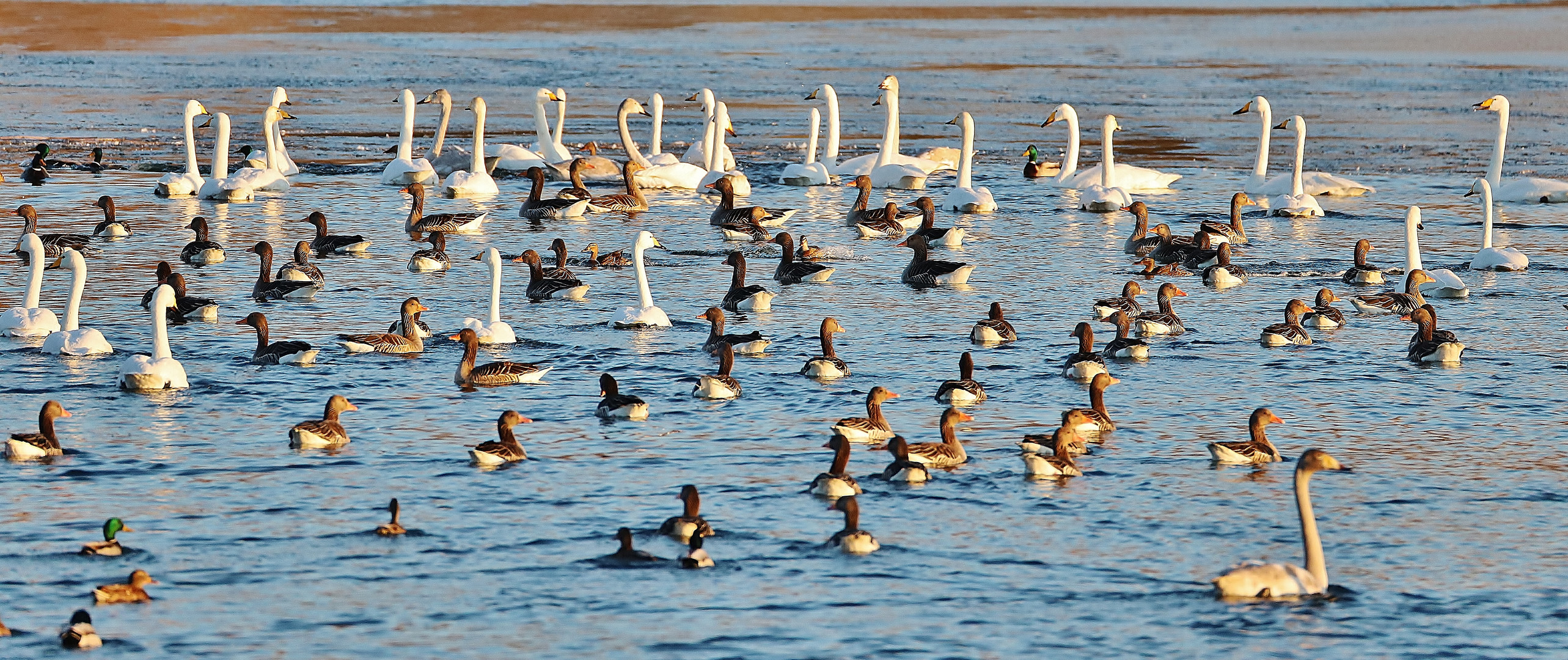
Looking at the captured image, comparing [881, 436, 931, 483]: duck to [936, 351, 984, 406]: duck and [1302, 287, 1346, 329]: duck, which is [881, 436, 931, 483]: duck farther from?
[1302, 287, 1346, 329]: duck

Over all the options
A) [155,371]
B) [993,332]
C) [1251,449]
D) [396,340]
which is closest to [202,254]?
[396,340]

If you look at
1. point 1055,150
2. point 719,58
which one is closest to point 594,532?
point 1055,150

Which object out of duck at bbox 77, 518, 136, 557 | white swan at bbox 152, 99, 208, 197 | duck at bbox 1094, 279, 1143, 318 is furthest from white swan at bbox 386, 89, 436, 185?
duck at bbox 77, 518, 136, 557

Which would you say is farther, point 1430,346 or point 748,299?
point 748,299

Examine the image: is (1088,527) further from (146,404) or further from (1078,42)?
(1078,42)

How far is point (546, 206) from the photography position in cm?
2647

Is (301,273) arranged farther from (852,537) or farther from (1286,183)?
(1286,183)

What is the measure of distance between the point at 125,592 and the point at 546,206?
54.2 feet

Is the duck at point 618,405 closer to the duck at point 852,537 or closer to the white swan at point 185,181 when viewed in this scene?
the duck at point 852,537

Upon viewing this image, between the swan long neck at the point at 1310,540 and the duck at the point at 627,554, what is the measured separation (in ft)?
11.4

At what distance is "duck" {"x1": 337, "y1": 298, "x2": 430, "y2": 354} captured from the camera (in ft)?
55.3

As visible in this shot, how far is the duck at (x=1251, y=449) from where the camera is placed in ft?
44.0

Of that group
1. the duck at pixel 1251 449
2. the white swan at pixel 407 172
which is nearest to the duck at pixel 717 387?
the duck at pixel 1251 449

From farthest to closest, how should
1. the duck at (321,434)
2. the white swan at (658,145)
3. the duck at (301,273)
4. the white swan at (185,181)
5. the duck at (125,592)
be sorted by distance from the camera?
1. the white swan at (658,145)
2. the white swan at (185,181)
3. the duck at (301,273)
4. the duck at (321,434)
5. the duck at (125,592)
